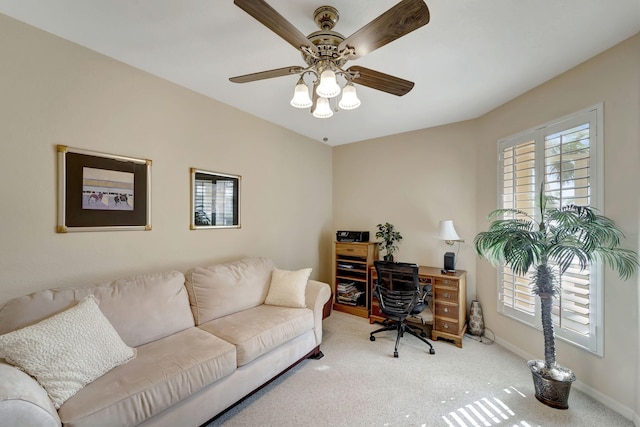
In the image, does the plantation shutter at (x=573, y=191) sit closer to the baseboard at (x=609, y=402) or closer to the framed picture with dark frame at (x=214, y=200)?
the baseboard at (x=609, y=402)

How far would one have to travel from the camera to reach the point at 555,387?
1.90 metres

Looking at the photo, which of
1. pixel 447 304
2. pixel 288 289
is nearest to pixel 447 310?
pixel 447 304

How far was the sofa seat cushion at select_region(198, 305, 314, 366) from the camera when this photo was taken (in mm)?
1921

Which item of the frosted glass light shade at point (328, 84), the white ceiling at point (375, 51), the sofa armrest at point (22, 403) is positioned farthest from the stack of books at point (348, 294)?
the sofa armrest at point (22, 403)

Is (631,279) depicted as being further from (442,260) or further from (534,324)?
(442,260)

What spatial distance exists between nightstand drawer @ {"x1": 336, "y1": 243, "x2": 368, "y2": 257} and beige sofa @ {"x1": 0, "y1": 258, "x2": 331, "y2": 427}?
1.20m

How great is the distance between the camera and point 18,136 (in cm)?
169

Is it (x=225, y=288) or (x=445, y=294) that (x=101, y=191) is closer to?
(x=225, y=288)

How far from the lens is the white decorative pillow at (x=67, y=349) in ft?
4.15

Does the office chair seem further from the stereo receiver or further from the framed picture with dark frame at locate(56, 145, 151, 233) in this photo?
the framed picture with dark frame at locate(56, 145, 151, 233)

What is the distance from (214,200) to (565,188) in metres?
3.33

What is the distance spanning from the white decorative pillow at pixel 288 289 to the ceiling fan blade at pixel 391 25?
212 cm

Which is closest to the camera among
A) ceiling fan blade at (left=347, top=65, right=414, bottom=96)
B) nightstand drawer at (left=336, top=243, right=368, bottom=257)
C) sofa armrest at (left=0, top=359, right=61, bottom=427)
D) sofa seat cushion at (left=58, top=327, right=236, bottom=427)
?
sofa armrest at (left=0, top=359, right=61, bottom=427)

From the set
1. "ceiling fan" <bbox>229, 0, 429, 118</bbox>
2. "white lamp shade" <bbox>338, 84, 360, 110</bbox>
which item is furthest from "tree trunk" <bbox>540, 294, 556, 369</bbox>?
"white lamp shade" <bbox>338, 84, 360, 110</bbox>
